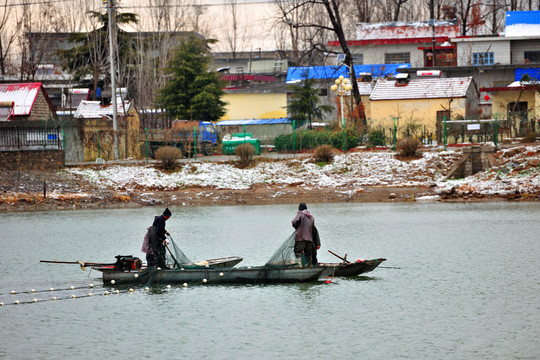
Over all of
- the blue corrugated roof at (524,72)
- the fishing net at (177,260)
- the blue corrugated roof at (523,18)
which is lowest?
the fishing net at (177,260)

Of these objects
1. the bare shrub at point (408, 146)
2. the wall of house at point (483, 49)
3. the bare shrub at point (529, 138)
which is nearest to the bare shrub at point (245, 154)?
the bare shrub at point (408, 146)

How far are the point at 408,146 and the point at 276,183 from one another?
25.6ft

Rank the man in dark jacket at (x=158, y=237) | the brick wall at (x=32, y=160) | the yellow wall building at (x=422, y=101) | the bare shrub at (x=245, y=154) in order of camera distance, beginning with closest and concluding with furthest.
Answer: the man in dark jacket at (x=158, y=237) → the bare shrub at (x=245, y=154) → the brick wall at (x=32, y=160) → the yellow wall building at (x=422, y=101)

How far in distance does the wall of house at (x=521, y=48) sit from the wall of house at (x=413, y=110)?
44.9 ft

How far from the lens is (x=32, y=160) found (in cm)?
4556

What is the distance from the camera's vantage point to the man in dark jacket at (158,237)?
759 inches

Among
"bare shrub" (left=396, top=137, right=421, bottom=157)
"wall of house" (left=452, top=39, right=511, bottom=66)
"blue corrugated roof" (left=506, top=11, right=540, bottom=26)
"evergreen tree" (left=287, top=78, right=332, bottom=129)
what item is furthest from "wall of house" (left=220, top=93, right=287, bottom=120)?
"bare shrub" (left=396, top=137, right=421, bottom=157)

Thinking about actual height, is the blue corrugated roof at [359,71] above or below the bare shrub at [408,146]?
above

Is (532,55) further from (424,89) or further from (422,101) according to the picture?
(422,101)

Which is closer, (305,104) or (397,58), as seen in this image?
(305,104)

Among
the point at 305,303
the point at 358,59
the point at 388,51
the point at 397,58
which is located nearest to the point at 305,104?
the point at 388,51

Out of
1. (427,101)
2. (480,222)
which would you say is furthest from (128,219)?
(427,101)

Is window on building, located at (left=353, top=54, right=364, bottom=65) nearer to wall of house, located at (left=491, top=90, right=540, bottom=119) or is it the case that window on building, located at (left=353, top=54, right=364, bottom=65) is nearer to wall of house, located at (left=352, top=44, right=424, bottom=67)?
wall of house, located at (left=352, top=44, right=424, bottom=67)

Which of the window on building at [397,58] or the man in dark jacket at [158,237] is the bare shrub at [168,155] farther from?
the window on building at [397,58]
